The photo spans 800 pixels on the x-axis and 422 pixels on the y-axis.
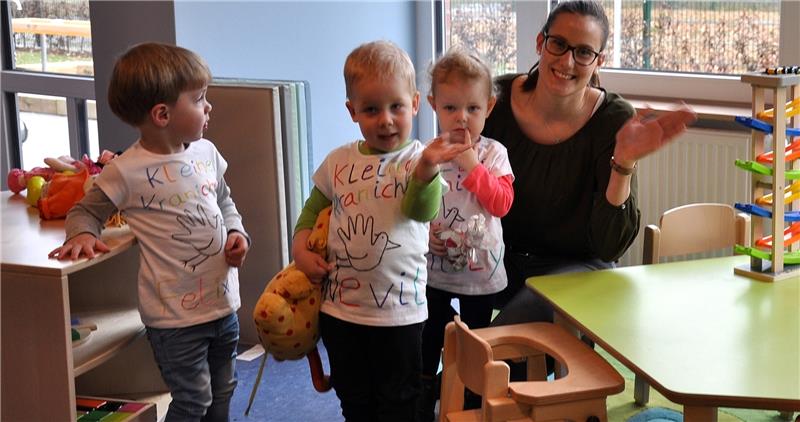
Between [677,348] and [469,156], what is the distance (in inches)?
25.5

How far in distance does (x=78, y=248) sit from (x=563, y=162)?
110cm

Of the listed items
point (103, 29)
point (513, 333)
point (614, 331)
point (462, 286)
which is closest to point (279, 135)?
point (103, 29)

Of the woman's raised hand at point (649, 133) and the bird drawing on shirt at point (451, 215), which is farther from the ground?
the woman's raised hand at point (649, 133)

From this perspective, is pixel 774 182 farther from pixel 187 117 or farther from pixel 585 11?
pixel 187 117

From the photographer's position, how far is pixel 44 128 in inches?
162

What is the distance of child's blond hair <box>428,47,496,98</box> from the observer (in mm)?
2119

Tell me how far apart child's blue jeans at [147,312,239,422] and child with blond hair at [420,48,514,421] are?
48cm

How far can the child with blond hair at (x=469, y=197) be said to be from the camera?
83.5 inches

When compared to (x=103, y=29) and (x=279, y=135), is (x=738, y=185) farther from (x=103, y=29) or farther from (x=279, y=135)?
(x=103, y=29)

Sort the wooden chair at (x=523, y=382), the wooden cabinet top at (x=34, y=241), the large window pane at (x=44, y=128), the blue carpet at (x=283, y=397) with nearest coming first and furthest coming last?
the wooden chair at (x=523, y=382), the wooden cabinet top at (x=34, y=241), the blue carpet at (x=283, y=397), the large window pane at (x=44, y=128)

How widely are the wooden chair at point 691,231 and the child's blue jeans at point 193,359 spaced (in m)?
1.00

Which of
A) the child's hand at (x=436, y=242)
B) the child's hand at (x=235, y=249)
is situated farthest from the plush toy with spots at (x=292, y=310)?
the child's hand at (x=436, y=242)

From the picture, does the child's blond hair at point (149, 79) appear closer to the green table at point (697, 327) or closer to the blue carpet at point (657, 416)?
the green table at point (697, 327)

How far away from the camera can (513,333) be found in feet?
6.36
